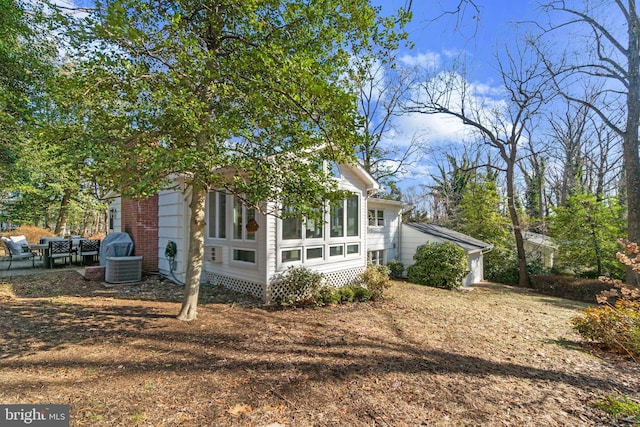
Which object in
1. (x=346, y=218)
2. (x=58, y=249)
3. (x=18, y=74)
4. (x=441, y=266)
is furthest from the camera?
(x=441, y=266)

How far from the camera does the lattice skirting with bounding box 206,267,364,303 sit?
730cm

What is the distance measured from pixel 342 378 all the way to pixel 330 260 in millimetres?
5072

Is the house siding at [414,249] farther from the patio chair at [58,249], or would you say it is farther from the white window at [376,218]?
the patio chair at [58,249]

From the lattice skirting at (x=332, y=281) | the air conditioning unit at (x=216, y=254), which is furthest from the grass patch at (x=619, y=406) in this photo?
the air conditioning unit at (x=216, y=254)

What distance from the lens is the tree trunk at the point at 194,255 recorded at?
18.1ft

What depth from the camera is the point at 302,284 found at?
7457 mm

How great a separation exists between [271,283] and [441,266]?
7.84 m

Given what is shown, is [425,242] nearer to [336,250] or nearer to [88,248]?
[336,250]

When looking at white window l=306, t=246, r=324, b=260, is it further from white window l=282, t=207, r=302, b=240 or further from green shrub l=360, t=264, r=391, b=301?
green shrub l=360, t=264, r=391, b=301

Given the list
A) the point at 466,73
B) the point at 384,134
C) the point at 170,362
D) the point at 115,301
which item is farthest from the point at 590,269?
the point at 115,301

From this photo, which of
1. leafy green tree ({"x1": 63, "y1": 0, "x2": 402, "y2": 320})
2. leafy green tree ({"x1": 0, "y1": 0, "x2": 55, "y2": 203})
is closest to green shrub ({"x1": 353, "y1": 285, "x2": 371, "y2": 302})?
leafy green tree ({"x1": 63, "y1": 0, "x2": 402, "y2": 320})

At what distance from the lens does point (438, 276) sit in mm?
12031

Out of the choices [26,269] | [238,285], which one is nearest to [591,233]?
[238,285]

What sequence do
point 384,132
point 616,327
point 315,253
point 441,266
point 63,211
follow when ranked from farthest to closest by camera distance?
1. point 384,132
2. point 63,211
3. point 441,266
4. point 315,253
5. point 616,327
